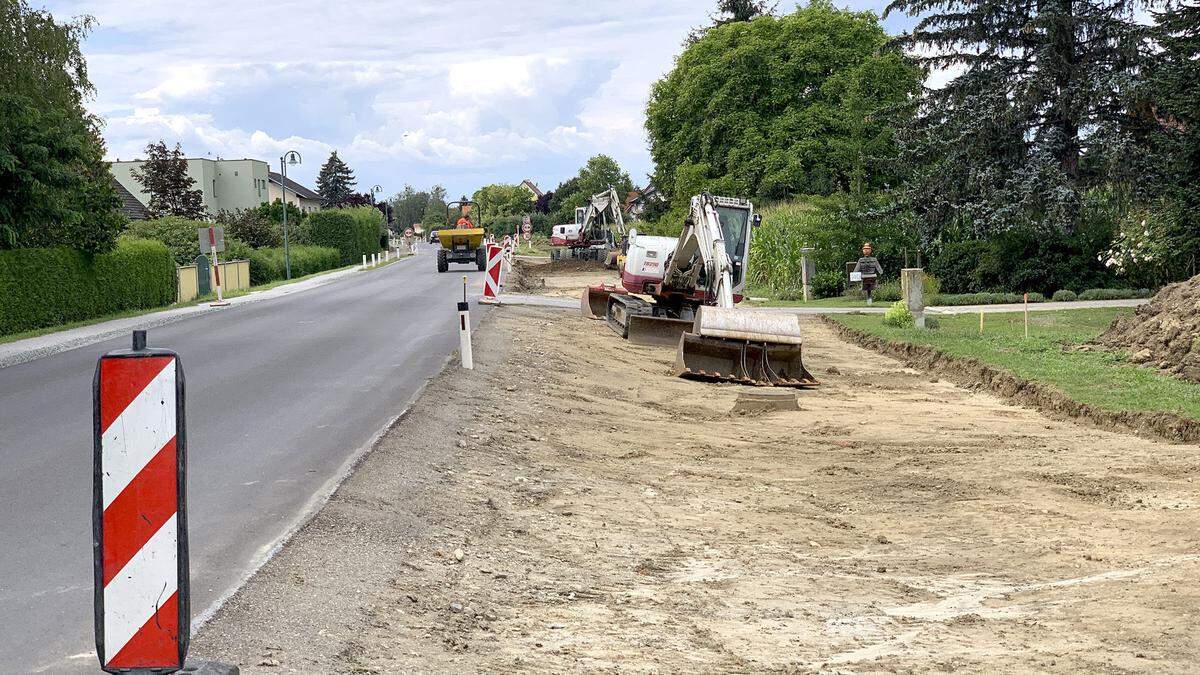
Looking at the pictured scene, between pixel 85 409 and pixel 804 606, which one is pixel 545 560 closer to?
pixel 804 606

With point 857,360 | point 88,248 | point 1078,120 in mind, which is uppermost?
point 1078,120

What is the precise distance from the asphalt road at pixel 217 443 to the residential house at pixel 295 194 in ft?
303

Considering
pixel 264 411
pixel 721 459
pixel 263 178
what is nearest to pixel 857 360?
pixel 721 459

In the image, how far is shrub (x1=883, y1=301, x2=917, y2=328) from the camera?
25.2 meters

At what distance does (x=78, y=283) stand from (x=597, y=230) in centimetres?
3606

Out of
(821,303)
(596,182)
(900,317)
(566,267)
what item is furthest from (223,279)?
(596,182)

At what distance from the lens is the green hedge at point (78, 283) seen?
2467cm

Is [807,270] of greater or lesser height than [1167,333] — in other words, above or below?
above

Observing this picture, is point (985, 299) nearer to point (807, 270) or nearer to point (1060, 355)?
point (807, 270)

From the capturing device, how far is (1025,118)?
3400 centimetres

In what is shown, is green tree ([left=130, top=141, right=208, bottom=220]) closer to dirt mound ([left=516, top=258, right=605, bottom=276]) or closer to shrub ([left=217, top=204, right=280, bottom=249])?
shrub ([left=217, top=204, right=280, bottom=249])

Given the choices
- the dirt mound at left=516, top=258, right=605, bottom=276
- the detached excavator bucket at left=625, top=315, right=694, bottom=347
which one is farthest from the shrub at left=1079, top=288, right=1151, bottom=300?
the dirt mound at left=516, top=258, right=605, bottom=276

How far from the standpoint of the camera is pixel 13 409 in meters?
13.5

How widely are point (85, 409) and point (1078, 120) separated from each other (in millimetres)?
28293
